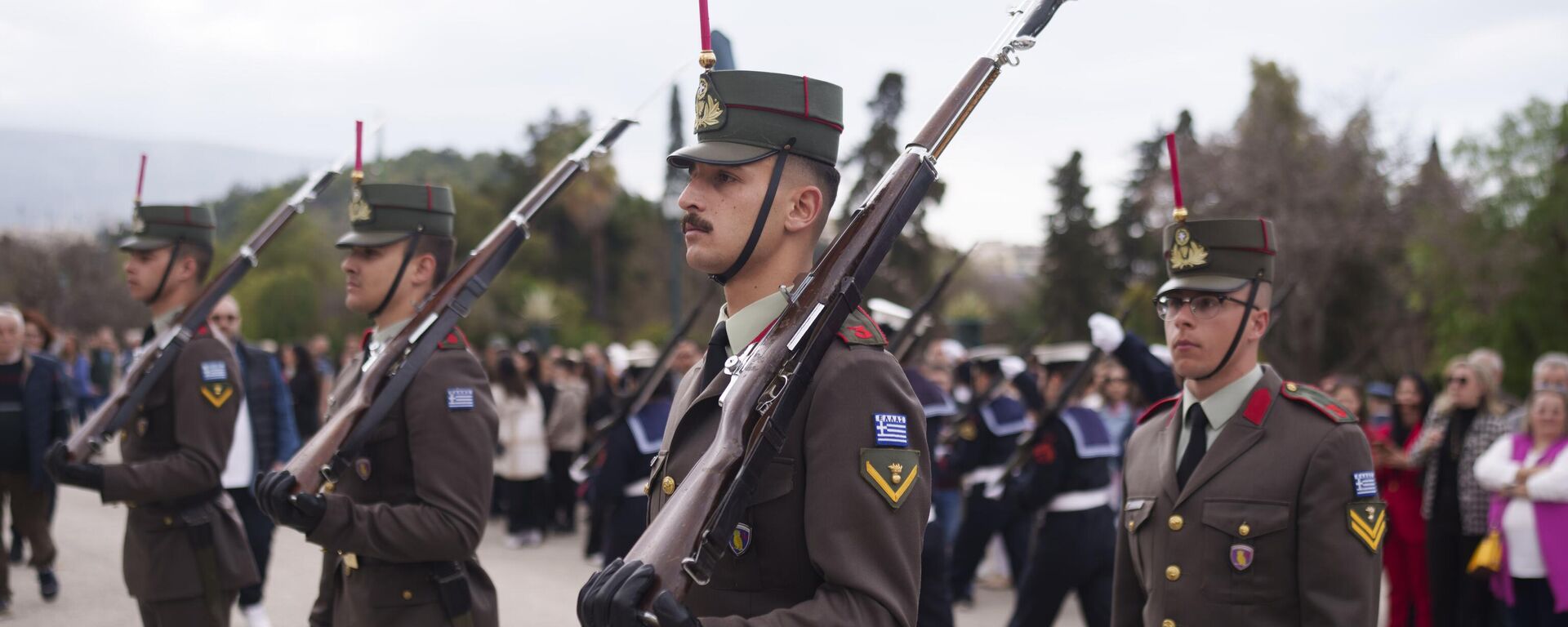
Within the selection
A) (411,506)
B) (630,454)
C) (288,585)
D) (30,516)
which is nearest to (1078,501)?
(630,454)

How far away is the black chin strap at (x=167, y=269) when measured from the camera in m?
5.48

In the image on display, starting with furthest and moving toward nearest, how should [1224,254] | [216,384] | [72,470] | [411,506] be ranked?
[216,384] → [72,470] → [1224,254] → [411,506]

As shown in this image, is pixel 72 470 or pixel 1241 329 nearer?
pixel 1241 329

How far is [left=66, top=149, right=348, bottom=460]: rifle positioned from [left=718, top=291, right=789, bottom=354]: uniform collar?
3.32 meters

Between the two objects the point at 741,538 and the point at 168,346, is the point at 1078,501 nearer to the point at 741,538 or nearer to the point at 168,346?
the point at 168,346

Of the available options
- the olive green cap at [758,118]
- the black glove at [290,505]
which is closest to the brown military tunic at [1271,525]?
the olive green cap at [758,118]

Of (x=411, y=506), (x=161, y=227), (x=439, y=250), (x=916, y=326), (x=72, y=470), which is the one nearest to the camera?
(x=411, y=506)

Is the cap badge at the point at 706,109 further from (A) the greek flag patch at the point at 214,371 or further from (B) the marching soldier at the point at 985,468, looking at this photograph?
(B) the marching soldier at the point at 985,468

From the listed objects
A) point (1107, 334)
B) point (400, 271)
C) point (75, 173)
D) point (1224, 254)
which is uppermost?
point (75, 173)

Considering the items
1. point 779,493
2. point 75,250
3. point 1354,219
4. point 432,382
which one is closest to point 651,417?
point 432,382

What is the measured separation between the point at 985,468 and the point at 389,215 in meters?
6.49

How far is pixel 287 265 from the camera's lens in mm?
50844

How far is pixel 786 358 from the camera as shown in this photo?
2.18m

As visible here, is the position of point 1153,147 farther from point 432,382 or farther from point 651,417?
point 432,382
